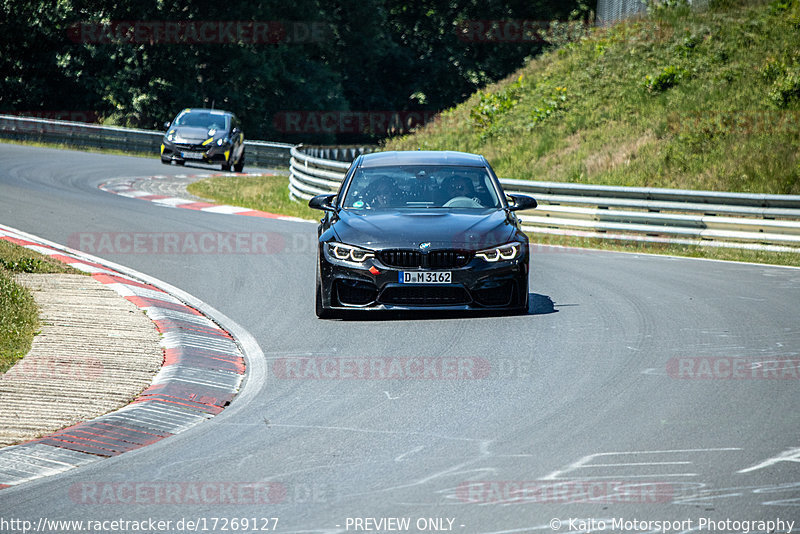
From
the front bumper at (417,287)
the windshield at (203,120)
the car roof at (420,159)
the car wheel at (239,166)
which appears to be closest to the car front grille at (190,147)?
the windshield at (203,120)

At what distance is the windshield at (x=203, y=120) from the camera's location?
32.7 meters

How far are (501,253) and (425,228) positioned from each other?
2.50ft

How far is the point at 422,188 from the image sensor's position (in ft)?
38.1

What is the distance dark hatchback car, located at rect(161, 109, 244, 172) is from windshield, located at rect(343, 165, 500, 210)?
69.0ft

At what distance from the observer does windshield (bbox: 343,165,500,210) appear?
11477 mm

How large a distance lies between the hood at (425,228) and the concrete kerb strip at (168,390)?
1457mm

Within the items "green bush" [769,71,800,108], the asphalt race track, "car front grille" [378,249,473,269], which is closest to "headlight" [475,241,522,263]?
"car front grille" [378,249,473,269]

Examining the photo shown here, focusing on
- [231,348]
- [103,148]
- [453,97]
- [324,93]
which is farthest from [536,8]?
[231,348]

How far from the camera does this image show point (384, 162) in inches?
473

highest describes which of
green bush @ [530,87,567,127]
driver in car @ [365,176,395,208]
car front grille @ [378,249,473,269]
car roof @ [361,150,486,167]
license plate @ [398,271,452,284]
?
green bush @ [530,87,567,127]

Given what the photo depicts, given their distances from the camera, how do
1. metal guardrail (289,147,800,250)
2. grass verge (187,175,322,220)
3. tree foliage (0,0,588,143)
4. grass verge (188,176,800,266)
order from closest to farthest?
grass verge (188,176,800,266) → metal guardrail (289,147,800,250) → grass verge (187,175,322,220) → tree foliage (0,0,588,143)

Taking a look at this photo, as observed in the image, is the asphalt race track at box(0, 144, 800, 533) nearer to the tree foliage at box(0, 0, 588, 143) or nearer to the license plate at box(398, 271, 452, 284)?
the license plate at box(398, 271, 452, 284)

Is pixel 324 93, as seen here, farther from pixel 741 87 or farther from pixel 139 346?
pixel 139 346

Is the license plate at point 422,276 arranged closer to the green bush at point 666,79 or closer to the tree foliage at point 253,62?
the green bush at point 666,79
